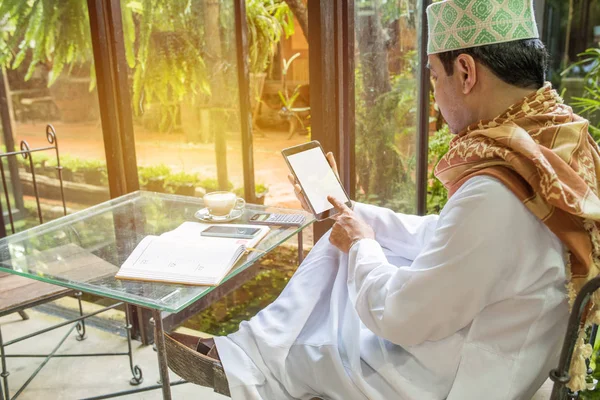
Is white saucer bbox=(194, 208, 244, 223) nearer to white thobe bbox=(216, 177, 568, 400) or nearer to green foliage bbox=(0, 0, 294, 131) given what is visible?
white thobe bbox=(216, 177, 568, 400)

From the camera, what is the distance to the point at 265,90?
33.6 feet

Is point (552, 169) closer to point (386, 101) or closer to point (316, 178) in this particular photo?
point (316, 178)

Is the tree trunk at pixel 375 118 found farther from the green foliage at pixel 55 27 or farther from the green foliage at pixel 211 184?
the green foliage at pixel 55 27

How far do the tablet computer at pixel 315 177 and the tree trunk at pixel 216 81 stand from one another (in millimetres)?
1442

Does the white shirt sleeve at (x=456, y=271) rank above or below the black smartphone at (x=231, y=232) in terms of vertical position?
above

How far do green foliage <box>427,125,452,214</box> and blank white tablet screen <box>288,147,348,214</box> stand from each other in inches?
83.6

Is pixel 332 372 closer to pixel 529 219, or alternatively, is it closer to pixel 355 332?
pixel 355 332

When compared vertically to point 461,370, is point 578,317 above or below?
above

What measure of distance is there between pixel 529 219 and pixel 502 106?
1.02ft

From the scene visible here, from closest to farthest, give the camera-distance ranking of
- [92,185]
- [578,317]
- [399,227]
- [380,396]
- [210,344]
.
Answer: [578,317] < [380,396] < [210,344] < [399,227] < [92,185]

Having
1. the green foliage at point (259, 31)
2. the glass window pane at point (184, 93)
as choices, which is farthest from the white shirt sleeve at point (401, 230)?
the green foliage at point (259, 31)

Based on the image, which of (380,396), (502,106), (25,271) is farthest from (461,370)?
(25,271)

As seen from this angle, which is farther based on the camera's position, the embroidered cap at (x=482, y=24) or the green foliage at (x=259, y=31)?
the green foliage at (x=259, y=31)

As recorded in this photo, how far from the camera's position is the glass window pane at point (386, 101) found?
2.99 metres
